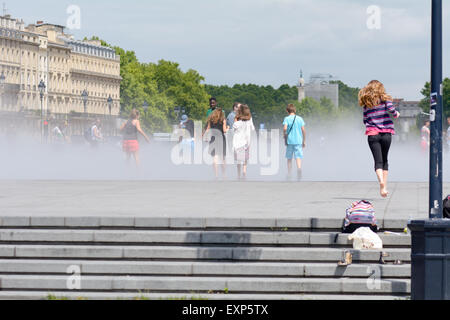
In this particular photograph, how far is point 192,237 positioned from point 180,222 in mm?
330

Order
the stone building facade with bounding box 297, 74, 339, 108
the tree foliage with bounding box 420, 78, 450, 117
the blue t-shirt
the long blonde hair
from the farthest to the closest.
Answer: the stone building facade with bounding box 297, 74, 339, 108, the tree foliage with bounding box 420, 78, 450, 117, the blue t-shirt, the long blonde hair

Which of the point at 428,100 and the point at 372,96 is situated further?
the point at 428,100

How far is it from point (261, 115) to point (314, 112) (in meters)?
16.9

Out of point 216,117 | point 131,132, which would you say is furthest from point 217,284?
point 131,132

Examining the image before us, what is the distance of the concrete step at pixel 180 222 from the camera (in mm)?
10352

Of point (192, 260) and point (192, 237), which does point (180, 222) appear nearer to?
point (192, 237)

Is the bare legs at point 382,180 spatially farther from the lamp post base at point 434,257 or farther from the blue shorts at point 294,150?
the blue shorts at point 294,150

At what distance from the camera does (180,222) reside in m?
10.5

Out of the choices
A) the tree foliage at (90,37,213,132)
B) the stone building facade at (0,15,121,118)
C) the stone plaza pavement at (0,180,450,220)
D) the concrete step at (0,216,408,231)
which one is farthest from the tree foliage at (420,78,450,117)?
the concrete step at (0,216,408,231)

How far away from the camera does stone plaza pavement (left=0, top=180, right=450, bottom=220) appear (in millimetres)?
11391

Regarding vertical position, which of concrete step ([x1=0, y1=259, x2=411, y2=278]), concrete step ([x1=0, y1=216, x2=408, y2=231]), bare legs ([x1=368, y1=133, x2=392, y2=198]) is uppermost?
bare legs ([x1=368, y1=133, x2=392, y2=198])

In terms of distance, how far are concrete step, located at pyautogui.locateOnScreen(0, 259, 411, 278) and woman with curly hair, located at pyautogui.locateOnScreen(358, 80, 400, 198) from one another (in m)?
4.44

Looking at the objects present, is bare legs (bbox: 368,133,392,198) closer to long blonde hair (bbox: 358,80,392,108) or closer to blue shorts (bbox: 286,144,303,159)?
long blonde hair (bbox: 358,80,392,108)
